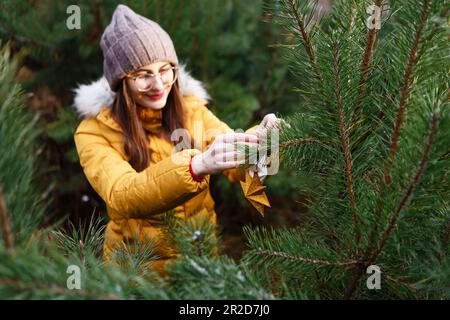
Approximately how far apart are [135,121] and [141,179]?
15.1 inches

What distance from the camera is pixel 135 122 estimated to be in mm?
1497

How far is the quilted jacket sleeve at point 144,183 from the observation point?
1.08 m

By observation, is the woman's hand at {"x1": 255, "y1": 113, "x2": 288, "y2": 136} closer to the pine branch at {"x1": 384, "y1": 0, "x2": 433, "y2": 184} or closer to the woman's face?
the pine branch at {"x1": 384, "y1": 0, "x2": 433, "y2": 184}

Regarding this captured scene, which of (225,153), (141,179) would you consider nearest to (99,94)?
(141,179)

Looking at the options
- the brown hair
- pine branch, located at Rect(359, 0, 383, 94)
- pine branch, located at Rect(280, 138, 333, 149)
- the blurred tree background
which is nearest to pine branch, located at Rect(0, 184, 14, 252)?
pine branch, located at Rect(280, 138, 333, 149)

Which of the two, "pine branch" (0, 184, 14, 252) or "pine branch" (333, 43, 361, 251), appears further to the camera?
"pine branch" (333, 43, 361, 251)

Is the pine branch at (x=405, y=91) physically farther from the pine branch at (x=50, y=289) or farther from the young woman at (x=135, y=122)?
the young woman at (x=135, y=122)

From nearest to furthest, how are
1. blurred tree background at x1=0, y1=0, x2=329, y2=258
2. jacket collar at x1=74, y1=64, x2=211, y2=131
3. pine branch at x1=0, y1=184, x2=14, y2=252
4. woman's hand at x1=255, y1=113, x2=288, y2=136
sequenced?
pine branch at x1=0, y1=184, x2=14, y2=252 → woman's hand at x1=255, y1=113, x2=288, y2=136 → jacket collar at x1=74, y1=64, x2=211, y2=131 → blurred tree background at x1=0, y1=0, x2=329, y2=258

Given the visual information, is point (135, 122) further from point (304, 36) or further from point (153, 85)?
point (304, 36)

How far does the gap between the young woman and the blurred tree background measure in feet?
1.46

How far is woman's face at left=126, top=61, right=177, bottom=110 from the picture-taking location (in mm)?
1446

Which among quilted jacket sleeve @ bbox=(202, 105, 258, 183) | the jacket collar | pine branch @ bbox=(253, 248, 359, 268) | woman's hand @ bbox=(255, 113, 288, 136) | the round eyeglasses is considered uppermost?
woman's hand @ bbox=(255, 113, 288, 136)

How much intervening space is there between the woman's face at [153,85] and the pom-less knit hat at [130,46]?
2cm
